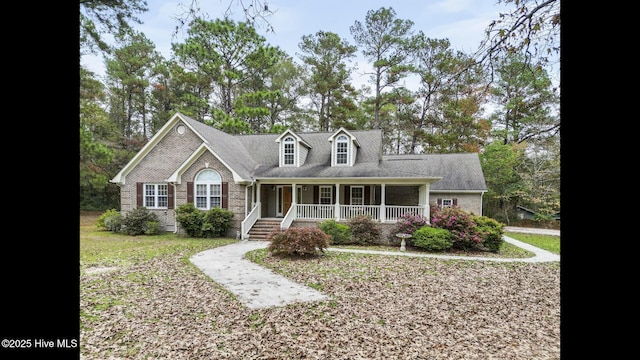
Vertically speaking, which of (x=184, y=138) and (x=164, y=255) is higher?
(x=184, y=138)

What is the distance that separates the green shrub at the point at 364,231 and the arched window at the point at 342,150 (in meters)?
3.66

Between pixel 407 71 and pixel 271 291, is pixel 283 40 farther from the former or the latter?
pixel 407 71

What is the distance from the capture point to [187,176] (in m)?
15.2

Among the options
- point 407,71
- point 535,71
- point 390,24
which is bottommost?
point 535,71

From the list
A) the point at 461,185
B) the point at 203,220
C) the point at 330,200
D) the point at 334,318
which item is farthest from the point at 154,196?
the point at 461,185

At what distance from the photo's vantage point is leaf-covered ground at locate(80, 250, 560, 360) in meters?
4.27

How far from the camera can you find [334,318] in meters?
5.33

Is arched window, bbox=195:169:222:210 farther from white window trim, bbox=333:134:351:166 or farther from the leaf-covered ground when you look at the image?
the leaf-covered ground

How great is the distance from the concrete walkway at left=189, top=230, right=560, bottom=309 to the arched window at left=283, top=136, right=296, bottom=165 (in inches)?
231

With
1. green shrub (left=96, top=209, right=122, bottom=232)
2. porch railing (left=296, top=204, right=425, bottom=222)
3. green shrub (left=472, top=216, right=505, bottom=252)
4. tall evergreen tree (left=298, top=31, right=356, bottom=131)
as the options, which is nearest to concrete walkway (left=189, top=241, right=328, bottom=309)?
porch railing (left=296, top=204, right=425, bottom=222)

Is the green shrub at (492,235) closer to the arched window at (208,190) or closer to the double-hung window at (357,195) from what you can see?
the double-hung window at (357,195)

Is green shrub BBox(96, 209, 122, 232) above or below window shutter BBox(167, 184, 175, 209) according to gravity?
below
